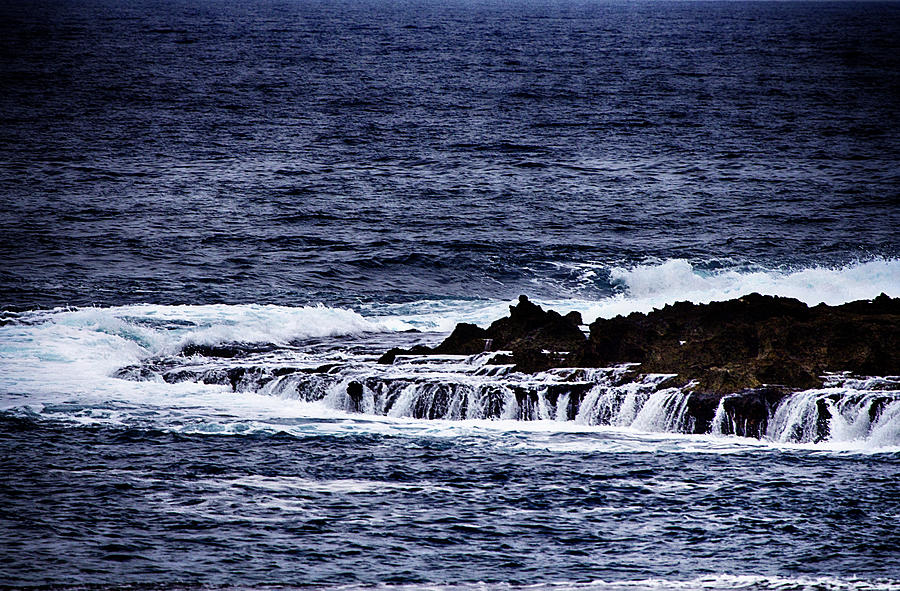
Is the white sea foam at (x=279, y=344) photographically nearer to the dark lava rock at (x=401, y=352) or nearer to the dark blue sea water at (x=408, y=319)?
the dark blue sea water at (x=408, y=319)

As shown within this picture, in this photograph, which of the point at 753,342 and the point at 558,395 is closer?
the point at 558,395

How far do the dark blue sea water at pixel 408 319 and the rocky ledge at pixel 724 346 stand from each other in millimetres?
501

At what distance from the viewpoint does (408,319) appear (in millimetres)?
28953

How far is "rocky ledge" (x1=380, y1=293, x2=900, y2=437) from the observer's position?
1933 cm

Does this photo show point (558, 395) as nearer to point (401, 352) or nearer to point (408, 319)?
point (401, 352)

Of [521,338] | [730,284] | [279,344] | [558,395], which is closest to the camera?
[558,395]

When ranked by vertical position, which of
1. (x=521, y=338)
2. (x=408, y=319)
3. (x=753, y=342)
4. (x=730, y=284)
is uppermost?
(x=730, y=284)

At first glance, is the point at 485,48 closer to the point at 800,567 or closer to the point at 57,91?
the point at 57,91

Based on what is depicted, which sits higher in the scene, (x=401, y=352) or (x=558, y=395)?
(x=401, y=352)

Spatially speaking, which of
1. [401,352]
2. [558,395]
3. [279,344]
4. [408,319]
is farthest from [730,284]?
[279,344]

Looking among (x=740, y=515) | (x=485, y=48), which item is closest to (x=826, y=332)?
(x=740, y=515)

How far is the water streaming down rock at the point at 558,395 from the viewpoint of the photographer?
1858 cm

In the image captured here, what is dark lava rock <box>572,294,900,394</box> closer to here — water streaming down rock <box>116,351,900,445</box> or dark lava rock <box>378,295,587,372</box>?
water streaming down rock <box>116,351,900,445</box>

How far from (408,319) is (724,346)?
1053 cm
